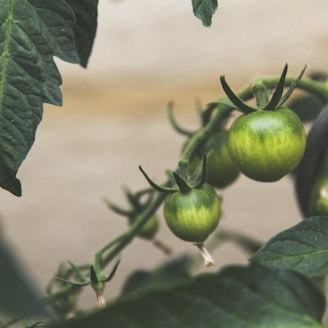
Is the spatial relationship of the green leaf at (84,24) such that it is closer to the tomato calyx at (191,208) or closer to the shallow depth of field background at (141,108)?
the tomato calyx at (191,208)

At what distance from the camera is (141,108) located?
72.6 inches

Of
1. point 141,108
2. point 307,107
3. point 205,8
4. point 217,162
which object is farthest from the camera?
point 141,108

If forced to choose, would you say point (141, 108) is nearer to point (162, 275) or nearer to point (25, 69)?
point (162, 275)

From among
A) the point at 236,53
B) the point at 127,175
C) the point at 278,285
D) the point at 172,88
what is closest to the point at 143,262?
the point at 127,175

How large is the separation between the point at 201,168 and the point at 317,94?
0.34 ft

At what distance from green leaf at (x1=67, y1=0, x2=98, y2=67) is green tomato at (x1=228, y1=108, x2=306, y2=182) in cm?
9

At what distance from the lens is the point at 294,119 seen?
43 cm

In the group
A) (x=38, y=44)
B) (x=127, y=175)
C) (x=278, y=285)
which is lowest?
(x=127, y=175)

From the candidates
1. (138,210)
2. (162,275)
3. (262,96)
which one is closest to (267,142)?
(262,96)

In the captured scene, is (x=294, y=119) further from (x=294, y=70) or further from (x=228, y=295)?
(x=294, y=70)

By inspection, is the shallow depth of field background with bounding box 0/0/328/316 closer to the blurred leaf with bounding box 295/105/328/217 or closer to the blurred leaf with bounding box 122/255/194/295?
the blurred leaf with bounding box 122/255/194/295

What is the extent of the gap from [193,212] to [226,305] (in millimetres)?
123

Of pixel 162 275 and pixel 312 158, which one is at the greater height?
pixel 312 158

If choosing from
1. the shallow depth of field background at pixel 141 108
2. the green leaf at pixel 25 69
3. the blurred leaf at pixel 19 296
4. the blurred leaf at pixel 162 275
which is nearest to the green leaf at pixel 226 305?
the blurred leaf at pixel 19 296
